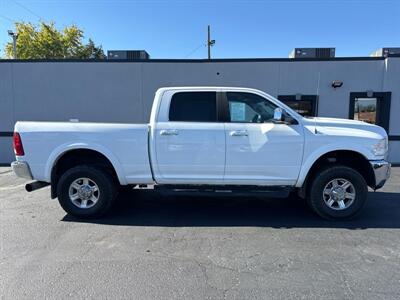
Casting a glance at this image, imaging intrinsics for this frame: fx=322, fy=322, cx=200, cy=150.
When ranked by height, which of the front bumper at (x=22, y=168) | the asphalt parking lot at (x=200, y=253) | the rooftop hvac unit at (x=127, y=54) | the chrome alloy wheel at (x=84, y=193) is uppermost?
the rooftop hvac unit at (x=127, y=54)

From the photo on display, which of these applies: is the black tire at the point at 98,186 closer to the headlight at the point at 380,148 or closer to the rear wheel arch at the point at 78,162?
the rear wheel arch at the point at 78,162

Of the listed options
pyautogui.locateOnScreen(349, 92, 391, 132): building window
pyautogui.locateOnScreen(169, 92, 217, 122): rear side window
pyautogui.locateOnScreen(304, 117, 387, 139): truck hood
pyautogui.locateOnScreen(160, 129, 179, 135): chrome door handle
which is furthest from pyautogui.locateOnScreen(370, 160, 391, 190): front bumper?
pyautogui.locateOnScreen(349, 92, 391, 132): building window

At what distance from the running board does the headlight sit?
1420 millimetres

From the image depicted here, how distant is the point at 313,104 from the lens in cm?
1144

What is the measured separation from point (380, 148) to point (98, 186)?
4.57 meters

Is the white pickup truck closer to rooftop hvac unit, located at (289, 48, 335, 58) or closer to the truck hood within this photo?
the truck hood

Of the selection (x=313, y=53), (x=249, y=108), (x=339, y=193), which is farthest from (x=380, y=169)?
(x=313, y=53)

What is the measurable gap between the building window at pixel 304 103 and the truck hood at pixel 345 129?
621cm

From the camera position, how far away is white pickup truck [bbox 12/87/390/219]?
5.08 meters

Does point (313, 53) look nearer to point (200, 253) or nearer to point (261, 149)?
point (261, 149)

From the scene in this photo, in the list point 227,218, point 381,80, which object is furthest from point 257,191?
point 381,80

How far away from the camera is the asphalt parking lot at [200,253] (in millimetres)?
3197

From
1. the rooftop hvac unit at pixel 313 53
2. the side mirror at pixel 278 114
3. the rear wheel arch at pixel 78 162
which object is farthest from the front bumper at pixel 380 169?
the rooftop hvac unit at pixel 313 53

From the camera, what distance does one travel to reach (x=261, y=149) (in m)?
5.09
